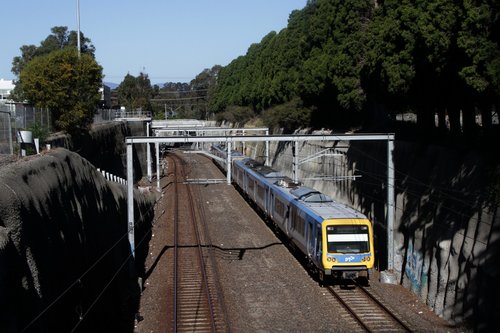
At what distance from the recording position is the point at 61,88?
110 feet

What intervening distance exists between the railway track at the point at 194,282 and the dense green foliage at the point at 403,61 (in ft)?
32.8

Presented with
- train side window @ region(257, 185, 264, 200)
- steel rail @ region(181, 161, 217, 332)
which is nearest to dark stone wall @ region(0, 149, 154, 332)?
steel rail @ region(181, 161, 217, 332)

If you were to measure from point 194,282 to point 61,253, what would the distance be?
756 cm

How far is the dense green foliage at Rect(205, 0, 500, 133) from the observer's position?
17500 mm

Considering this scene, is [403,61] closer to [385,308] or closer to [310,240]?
[310,240]

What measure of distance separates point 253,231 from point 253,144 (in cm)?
4079

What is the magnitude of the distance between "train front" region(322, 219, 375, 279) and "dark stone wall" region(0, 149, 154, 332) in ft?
21.3

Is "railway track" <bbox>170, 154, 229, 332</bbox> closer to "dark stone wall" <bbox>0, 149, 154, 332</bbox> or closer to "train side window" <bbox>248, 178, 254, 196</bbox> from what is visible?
"dark stone wall" <bbox>0, 149, 154, 332</bbox>

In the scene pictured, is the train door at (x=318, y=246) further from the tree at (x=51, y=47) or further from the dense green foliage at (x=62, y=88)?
the tree at (x=51, y=47)

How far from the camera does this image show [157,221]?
113 ft

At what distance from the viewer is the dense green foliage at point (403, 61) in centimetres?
1750

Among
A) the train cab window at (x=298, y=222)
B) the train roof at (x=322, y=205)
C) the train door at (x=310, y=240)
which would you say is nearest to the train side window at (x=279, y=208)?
the train roof at (x=322, y=205)

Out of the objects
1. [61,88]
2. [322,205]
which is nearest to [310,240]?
[322,205]

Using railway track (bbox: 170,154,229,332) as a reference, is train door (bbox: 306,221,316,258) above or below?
above
